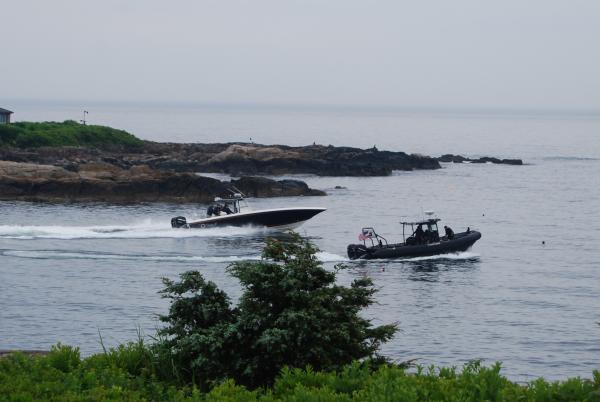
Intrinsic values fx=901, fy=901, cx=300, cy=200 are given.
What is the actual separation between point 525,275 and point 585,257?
6.68m

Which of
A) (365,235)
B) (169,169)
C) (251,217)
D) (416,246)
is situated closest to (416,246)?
(416,246)

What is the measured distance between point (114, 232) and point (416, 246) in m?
17.1

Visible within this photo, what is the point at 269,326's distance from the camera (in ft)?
39.8

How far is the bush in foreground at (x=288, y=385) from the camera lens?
9328mm

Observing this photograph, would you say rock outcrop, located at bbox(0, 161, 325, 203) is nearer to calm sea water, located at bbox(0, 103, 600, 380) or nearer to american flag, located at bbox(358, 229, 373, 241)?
calm sea water, located at bbox(0, 103, 600, 380)

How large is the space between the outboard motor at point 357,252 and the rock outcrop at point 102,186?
2380cm

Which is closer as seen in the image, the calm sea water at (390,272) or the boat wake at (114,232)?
the calm sea water at (390,272)

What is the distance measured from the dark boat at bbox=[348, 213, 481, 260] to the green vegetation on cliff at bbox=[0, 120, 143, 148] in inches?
2086

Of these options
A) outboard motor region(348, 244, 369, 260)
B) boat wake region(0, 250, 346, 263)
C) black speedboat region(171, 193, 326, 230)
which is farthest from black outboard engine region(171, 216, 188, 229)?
outboard motor region(348, 244, 369, 260)

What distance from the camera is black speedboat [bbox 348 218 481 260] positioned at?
137ft

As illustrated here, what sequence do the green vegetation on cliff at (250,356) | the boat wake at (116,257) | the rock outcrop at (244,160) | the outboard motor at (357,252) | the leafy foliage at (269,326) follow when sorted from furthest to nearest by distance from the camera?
the rock outcrop at (244,160)
the boat wake at (116,257)
the outboard motor at (357,252)
the leafy foliage at (269,326)
the green vegetation on cliff at (250,356)

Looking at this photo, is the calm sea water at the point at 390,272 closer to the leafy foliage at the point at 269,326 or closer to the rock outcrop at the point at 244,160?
the leafy foliage at the point at 269,326

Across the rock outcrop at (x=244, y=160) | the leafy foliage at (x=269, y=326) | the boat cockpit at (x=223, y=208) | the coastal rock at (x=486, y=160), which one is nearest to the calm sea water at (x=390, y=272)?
the boat cockpit at (x=223, y=208)

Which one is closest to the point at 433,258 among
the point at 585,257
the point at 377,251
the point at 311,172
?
the point at 377,251
